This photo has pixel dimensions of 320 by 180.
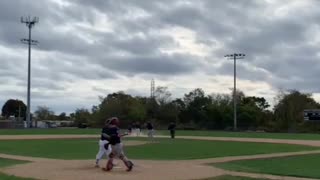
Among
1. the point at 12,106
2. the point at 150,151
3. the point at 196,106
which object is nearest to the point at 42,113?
the point at 12,106

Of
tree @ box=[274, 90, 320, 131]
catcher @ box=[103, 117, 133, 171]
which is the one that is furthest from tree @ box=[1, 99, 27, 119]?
catcher @ box=[103, 117, 133, 171]

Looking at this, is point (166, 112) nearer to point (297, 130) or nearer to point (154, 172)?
point (297, 130)

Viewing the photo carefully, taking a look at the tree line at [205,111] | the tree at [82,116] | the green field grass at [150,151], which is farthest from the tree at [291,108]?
the green field grass at [150,151]

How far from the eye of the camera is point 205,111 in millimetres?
118375

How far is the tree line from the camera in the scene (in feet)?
328

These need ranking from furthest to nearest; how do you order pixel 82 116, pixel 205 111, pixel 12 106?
pixel 12 106 < pixel 82 116 < pixel 205 111

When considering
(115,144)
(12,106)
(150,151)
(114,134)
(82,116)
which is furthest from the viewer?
(12,106)

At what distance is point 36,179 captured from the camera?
14.8 m

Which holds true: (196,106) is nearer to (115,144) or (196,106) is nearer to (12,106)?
(12,106)

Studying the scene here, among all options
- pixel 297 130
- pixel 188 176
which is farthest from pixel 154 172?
pixel 297 130

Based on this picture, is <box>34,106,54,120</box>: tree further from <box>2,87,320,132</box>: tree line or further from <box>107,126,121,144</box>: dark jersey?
<box>107,126,121,144</box>: dark jersey

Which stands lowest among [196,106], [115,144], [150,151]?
[150,151]

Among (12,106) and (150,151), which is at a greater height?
(12,106)

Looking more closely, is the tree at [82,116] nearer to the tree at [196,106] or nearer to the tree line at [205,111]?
the tree line at [205,111]
